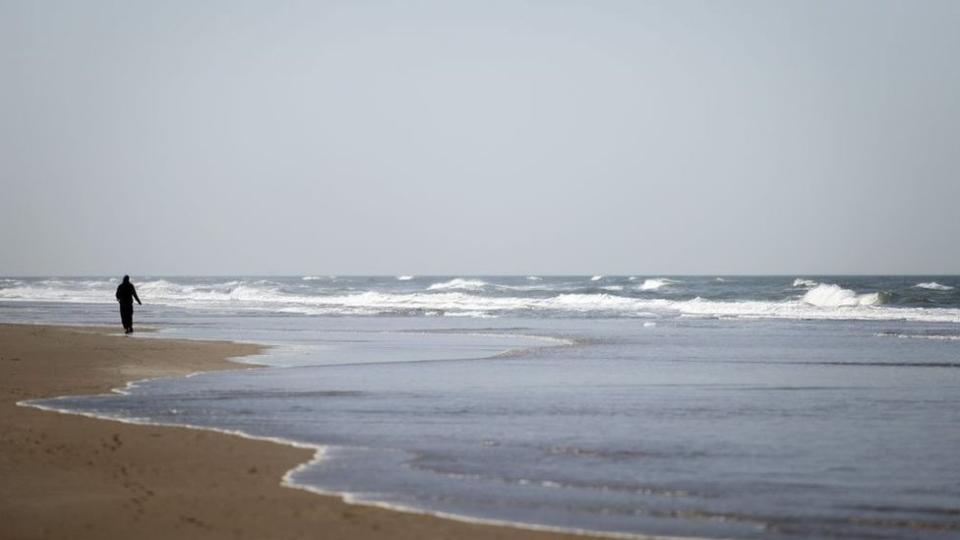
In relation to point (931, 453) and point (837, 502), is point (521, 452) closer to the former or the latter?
point (837, 502)

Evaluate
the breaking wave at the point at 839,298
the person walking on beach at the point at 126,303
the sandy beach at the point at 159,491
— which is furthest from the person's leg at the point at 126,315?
the breaking wave at the point at 839,298

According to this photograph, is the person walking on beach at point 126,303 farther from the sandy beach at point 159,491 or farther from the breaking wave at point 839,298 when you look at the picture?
the breaking wave at point 839,298

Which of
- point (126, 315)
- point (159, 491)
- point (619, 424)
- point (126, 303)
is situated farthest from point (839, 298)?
point (159, 491)

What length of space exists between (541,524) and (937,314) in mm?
35700

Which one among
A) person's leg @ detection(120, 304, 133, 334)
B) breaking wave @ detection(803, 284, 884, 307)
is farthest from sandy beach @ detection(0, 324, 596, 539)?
breaking wave @ detection(803, 284, 884, 307)

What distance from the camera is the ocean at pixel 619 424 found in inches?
296

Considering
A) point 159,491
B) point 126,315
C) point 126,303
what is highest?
point 126,303

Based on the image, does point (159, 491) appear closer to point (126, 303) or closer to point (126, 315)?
point (126, 315)

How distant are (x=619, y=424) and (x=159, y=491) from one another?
5.47 meters

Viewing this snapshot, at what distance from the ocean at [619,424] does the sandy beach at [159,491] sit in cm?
37

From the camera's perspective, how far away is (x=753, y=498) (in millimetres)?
7773

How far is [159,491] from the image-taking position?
7922 millimetres

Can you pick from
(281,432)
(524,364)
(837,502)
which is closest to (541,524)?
(837,502)

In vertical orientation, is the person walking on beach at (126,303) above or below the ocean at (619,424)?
above
